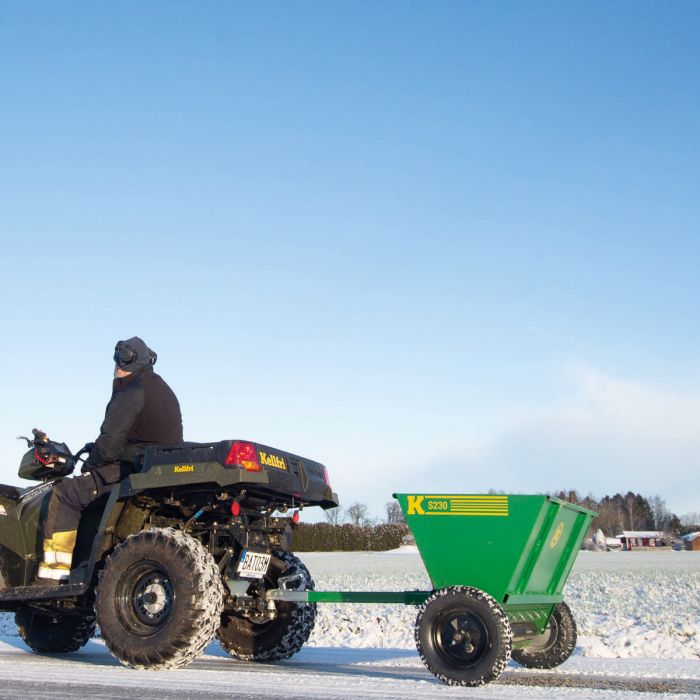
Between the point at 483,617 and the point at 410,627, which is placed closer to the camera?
the point at 483,617

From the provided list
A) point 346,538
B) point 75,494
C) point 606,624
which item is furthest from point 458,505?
point 346,538

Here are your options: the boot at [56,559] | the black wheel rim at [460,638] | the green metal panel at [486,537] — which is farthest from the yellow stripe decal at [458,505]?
the boot at [56,559]

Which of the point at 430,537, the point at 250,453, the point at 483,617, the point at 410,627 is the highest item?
the point at 250,453

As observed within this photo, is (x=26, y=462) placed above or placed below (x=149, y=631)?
above

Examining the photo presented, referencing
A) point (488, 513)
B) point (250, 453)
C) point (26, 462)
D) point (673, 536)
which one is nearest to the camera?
point (488, 513)

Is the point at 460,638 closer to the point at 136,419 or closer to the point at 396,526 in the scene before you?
the point at 136,419

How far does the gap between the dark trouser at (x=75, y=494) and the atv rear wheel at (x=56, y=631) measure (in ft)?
4.56

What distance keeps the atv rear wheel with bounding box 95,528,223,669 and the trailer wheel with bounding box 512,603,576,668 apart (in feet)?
8.29

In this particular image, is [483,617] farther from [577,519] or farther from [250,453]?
[250,453]

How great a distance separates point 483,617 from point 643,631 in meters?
5.21

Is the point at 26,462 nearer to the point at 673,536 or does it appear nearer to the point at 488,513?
the point at 488,513

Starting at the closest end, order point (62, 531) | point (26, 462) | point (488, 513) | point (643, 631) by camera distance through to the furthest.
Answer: point (488, 513)
point (62, 531)
point (26, 462)
point (643, 631)

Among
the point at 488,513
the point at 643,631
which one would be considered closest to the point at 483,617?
the point at 488,513

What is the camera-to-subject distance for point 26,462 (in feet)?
26.1
